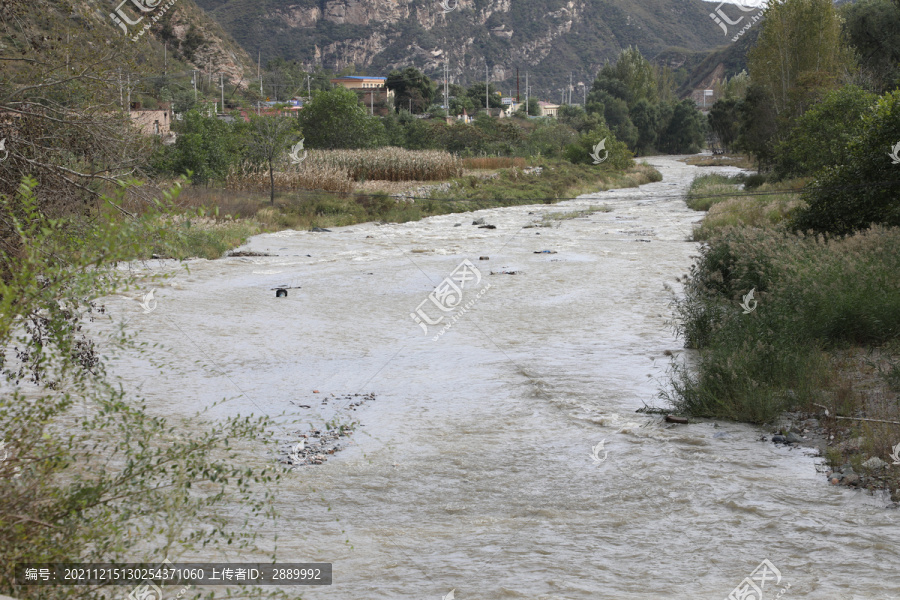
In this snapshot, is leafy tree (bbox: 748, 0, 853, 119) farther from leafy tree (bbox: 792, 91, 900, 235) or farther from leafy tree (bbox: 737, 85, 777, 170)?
leafy tree (bbox: 792, 91, 900, 235)

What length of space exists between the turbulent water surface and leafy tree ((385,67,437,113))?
75.5 meters

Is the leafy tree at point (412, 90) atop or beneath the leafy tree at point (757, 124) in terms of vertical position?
atop

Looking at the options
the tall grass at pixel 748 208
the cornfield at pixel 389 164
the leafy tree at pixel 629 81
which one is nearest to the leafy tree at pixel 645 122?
the leafy tree at pixel 629 81

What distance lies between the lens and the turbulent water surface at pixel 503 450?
19.1ft

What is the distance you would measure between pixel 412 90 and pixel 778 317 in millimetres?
85063

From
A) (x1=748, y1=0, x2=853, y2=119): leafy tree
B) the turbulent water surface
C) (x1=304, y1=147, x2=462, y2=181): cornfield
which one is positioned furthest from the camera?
(x1=748, y1=0, x2=853, y2=119): leafy tree

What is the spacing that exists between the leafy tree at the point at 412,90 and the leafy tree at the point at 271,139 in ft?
199

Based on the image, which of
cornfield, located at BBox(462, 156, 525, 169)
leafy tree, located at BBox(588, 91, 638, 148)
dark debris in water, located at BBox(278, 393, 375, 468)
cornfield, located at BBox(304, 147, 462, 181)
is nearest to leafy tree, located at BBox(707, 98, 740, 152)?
leafy tree, located at BBox(588, 91, 638, 148)

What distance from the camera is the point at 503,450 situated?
8.38 meters

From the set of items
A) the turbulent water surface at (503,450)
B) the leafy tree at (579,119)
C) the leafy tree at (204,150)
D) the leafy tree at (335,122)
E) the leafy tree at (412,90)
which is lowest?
the turbulent water surface at (503,450)

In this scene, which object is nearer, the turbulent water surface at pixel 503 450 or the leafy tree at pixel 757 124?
the turbulent water surface at pixel 503 450

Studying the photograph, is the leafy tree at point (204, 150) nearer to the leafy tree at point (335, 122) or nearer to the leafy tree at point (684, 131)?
the leafy tree at point (335, 122)

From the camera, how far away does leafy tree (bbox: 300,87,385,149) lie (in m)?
43.1

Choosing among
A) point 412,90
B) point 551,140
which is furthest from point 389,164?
point 412,90
